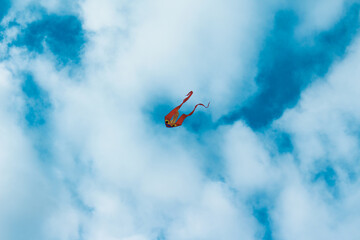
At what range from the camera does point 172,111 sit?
3479 inches

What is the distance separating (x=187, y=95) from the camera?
90438 millimetres

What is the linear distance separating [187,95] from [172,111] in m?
6.77
